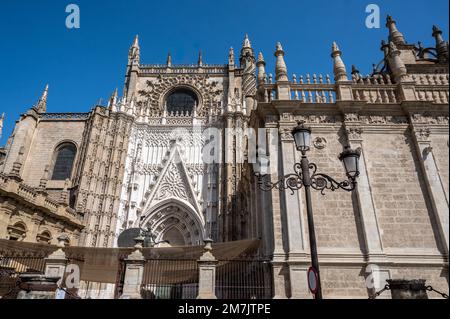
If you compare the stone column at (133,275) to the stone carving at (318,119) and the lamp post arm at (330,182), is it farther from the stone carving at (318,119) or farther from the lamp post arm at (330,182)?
the stone carving at (318,119)

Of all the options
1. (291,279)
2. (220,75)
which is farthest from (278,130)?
(220,75)

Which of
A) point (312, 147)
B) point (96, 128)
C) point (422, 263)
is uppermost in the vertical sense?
point (96, 128)

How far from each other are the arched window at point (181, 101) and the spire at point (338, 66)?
17.3 meters

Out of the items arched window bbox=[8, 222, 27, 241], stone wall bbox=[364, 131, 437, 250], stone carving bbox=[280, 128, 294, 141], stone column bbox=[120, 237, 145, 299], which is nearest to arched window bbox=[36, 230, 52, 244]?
arched window bbox=[8, 222, 27, 241]

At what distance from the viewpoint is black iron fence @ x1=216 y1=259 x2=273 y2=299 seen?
7621 millimetres

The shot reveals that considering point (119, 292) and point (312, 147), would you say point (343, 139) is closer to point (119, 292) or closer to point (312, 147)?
point (312, 147)

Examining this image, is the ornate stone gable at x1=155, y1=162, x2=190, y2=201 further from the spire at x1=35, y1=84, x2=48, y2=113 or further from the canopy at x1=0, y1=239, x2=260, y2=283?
the spire at x1=35, y1=84, x2=48, y2=113

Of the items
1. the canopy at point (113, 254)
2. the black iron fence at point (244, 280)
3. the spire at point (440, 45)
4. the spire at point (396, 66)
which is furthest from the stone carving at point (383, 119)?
the black iron fence at point (244, 280)

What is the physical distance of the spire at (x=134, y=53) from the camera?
91.9 ft

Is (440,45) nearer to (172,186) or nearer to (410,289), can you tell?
(410,289)

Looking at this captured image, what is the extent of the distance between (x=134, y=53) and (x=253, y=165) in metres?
23.8
